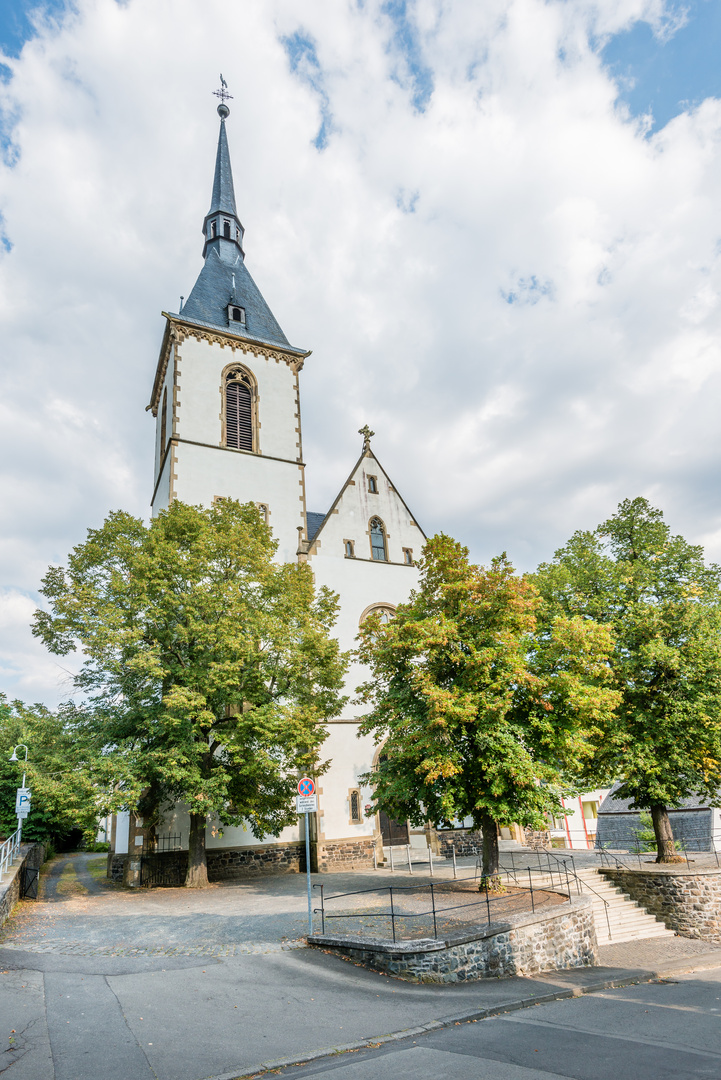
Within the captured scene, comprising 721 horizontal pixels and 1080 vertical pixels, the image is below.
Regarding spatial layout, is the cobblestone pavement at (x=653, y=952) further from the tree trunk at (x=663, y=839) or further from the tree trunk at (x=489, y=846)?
the tree trunk at (x=489, y=846)

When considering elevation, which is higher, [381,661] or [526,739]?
[381,661]

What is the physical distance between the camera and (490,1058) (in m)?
7.04

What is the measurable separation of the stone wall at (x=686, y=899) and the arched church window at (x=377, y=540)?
14.0 metres

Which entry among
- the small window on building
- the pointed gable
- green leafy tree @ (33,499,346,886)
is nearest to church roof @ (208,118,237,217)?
the pointed gable

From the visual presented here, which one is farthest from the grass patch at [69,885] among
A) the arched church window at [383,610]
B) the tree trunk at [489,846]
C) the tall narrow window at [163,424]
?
the tall narrow window at [163,424]

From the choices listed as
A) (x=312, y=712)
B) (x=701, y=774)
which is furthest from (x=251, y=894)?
(x=701, y=774)

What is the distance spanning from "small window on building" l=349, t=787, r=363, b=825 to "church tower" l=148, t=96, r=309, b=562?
9136mm

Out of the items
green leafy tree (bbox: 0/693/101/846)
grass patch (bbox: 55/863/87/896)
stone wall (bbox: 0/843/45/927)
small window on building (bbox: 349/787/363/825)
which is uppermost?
green leafy tree (bbox: 0/693/101/846)

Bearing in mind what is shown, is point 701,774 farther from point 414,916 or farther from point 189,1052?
point 189,1052

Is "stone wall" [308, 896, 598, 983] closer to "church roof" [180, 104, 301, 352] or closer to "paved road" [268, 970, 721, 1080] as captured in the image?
"paved road" [268, 970, 721, 1080]

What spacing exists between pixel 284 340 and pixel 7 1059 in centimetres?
2883

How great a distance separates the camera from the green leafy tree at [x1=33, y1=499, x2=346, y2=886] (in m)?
17.0

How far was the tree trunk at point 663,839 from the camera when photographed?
66.1 ft

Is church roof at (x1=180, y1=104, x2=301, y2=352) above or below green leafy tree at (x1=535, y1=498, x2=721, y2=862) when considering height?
above
